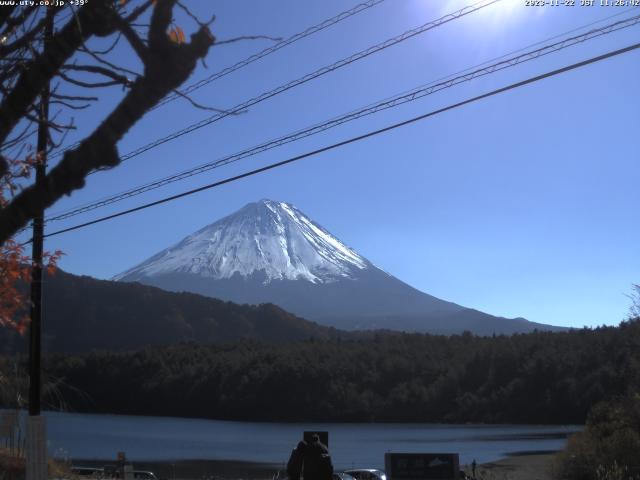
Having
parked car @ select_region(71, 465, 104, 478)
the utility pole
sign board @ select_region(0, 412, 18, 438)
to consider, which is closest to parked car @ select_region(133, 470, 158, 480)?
parked car @ select_region(71, 465, 104, 478)

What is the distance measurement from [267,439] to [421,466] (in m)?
69.4

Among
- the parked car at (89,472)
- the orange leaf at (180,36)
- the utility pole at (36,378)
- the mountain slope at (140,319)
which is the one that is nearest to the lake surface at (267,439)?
the parked car at (89,472)

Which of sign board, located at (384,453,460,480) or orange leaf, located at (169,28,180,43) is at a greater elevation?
orange leaf, located at (169,28,180,43)

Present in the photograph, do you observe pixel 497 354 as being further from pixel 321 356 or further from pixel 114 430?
pixel 114 430

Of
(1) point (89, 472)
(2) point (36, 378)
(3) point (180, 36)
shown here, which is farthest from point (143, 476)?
(3) point (180, 36)

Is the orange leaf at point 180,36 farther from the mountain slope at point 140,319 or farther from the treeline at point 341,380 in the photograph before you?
the mountain slope at point 140,319

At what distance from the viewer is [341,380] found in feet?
367

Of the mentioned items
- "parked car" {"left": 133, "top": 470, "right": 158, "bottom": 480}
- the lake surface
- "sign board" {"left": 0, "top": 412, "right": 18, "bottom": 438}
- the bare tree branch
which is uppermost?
the bare tree branch

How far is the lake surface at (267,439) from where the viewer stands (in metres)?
60.3

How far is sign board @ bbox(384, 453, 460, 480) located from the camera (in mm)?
11961

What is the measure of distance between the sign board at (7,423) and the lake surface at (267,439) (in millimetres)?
34786

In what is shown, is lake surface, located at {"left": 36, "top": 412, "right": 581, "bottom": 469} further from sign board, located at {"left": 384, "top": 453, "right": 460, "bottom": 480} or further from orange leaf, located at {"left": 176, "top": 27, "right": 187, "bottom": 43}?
orange leaf, located at {"left": 176, "top": 27, "right": 187, "bottom": 43}

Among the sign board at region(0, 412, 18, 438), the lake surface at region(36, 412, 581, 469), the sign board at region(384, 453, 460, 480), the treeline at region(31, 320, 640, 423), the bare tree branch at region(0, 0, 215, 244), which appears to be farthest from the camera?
the treeline at region(31, 320, 640, 423)

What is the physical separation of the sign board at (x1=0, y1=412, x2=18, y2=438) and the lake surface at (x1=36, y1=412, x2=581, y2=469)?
34.8 m
